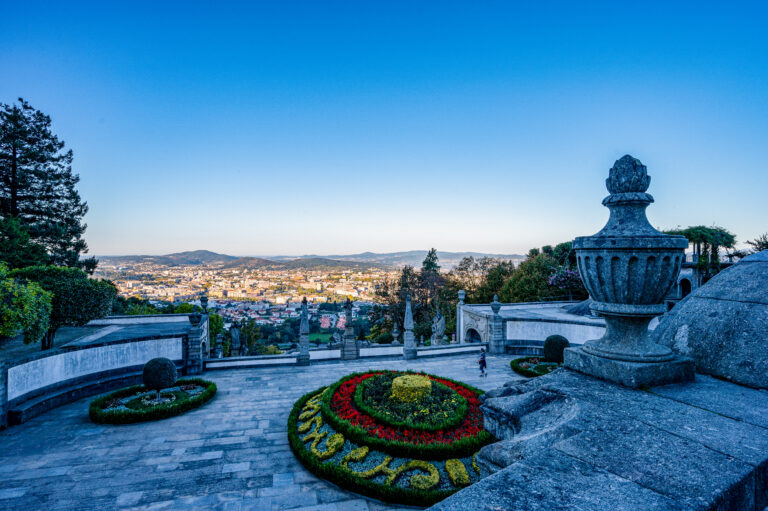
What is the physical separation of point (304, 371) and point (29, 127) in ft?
85.8

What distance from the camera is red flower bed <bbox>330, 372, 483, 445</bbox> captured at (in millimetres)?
7941

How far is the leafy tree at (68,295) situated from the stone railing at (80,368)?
1490mm

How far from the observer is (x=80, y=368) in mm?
12375

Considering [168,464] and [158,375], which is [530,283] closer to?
[158,375]

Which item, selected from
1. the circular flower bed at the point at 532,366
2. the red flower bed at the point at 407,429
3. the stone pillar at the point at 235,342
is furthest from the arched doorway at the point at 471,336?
the stone pillar at the point at 235,342

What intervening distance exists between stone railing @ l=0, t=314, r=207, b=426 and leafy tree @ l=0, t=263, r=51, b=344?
84cm

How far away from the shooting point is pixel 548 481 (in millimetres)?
2002

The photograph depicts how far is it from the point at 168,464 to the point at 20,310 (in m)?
6.87

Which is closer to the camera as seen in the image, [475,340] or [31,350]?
[31,350]

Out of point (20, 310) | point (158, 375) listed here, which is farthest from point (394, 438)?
point (20, 310)

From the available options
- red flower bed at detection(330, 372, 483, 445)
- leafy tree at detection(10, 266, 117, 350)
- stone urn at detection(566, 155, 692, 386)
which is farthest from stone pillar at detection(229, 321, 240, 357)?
stone urn at detection(566, 155, 692, 386)

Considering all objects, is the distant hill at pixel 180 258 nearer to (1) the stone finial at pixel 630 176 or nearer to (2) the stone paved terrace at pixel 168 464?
(2) the stone paved terrace at pixel 168 464

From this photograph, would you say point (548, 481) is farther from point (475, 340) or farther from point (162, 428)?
point (475, 340)

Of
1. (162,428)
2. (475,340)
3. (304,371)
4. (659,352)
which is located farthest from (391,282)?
(659,352)
